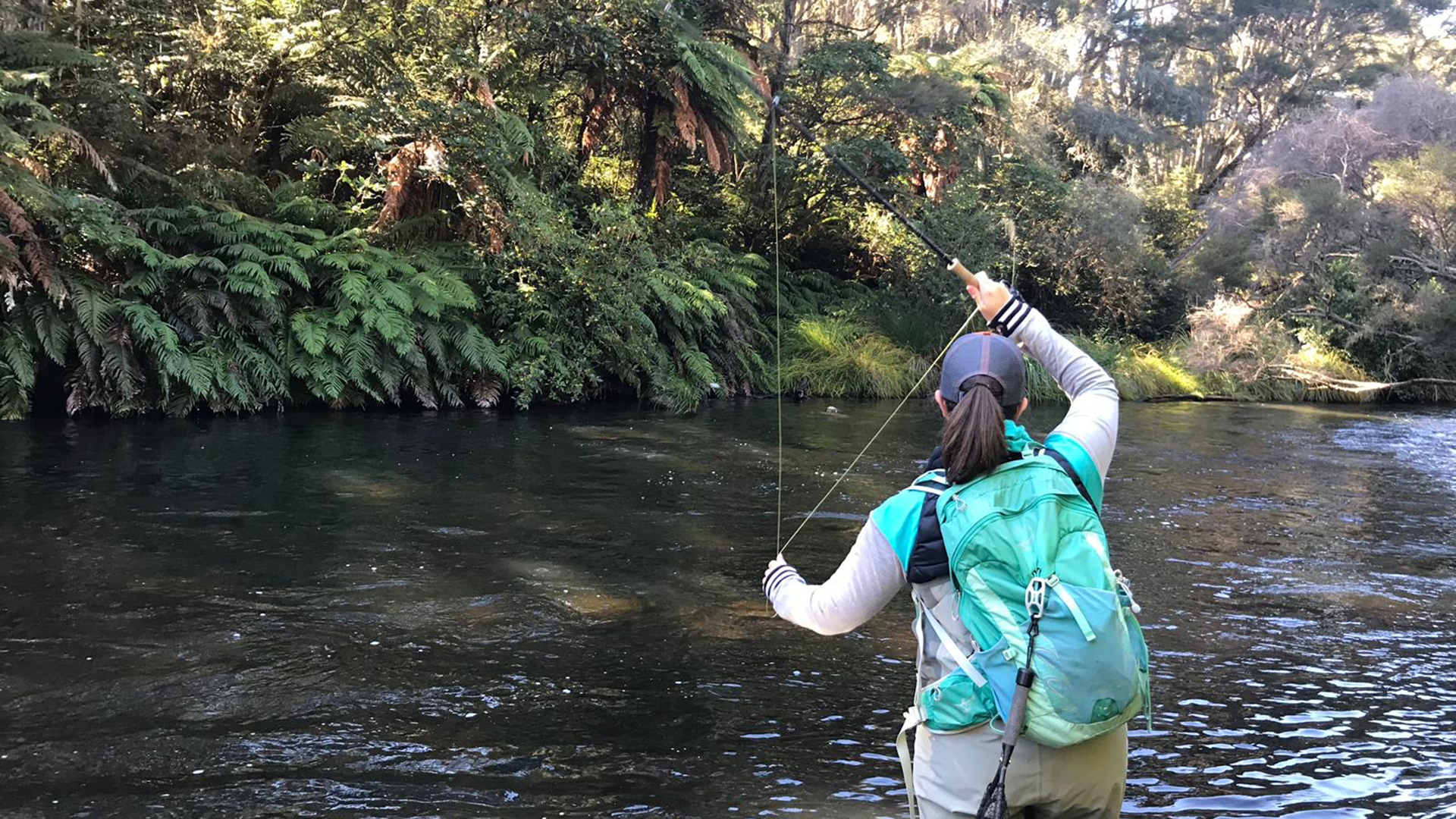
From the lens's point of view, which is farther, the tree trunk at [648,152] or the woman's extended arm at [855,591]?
the tree trunk at [648,152]

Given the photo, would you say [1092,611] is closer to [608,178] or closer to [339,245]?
[339,245]

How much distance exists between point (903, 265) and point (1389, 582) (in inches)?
611

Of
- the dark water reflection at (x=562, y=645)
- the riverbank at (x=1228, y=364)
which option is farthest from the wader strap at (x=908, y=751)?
the riverbank at (x=1228, y=364)

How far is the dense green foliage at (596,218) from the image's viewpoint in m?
13.0

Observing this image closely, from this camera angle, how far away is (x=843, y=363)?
1945 cm

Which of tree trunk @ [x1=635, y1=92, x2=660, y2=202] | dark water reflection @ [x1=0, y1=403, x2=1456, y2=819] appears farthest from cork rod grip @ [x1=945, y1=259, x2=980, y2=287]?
tree trunk @ [x1=635, y1=92, x2=660, y2=202]

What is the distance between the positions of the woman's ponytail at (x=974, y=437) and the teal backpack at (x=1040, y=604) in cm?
3

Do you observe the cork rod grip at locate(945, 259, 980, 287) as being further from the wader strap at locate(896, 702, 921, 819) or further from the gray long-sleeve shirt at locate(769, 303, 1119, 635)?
the wader strap at locate(896, 702, 921, 819)

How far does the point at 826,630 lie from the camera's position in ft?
8.28

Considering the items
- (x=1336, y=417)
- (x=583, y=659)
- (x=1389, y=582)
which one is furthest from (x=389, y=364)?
(x=1336, y=417)

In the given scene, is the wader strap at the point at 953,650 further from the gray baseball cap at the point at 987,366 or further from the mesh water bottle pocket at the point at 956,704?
the gray baseball cap at the point at 987,366

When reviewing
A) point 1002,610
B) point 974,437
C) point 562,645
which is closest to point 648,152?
point 562,645

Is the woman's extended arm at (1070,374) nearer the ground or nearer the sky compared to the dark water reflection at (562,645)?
nearer the sky

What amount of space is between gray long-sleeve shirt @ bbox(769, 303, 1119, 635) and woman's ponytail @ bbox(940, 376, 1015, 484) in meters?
0.22
